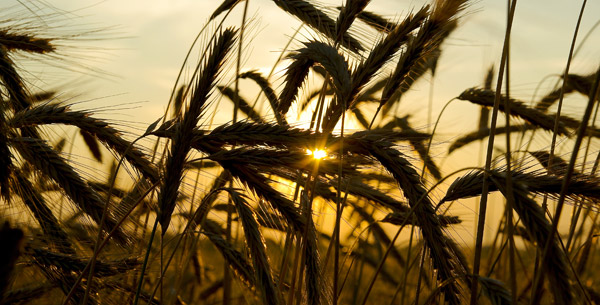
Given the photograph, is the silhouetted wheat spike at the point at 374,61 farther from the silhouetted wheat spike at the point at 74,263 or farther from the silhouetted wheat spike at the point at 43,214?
the silhouetted wheat spike at the point at 43,214

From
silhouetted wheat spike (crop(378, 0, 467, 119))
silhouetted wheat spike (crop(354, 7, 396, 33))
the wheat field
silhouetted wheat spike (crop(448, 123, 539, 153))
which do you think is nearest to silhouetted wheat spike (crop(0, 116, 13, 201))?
the wheat field

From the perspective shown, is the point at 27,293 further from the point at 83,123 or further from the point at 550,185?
the point at 550,185

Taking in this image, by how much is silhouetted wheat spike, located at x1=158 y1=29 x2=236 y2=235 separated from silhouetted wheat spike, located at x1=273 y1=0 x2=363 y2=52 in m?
1.12

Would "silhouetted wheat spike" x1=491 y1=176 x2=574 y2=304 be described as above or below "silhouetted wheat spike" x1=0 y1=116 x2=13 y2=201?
above

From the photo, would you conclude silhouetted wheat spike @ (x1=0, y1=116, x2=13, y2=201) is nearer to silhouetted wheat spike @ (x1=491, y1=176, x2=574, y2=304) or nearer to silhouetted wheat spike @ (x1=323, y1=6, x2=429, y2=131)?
silhouetted wheat spike @ (x1=323, y1=6, x2=429, y2=131)

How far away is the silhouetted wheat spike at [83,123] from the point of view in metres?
1.88

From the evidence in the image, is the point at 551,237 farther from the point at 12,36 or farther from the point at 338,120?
the point at 12,36

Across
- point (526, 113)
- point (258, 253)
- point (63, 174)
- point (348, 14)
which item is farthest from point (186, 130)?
point (526, 113)

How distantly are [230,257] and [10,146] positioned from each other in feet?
3.01

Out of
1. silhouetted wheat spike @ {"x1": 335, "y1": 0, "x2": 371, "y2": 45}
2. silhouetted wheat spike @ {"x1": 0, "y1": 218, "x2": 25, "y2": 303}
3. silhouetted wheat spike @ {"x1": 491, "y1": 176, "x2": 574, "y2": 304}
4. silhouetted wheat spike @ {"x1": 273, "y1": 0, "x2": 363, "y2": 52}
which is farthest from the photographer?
silhouetted wheat spike @ {"x1": 273, "y1": 0, "x2": 363, "y2": 52}

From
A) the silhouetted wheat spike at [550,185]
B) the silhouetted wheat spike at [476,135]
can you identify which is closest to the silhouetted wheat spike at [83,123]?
the silhouetted wheat spike at [550,185]

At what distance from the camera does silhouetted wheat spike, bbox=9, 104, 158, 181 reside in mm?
1881

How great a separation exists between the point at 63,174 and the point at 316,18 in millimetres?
1469

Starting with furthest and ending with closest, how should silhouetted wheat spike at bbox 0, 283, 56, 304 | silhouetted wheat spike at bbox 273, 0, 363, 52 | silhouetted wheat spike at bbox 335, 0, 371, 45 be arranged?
silhouetted wheat spike at bbox 273, 0, 363, 52
silhouetted wheat spike at bbox 335, 0, 371, 45
silhouetted wheat spike at bbox 0, 283, 56, 304
